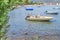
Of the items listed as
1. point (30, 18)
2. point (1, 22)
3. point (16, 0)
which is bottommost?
point (30, 18)

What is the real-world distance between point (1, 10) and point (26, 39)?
15109 millimetres

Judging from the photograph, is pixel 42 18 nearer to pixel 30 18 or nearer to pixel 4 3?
pixel 30 18

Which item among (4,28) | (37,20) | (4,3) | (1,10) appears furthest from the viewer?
(37,20)

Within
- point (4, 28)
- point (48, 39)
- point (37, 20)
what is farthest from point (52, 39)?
point (37, 20)

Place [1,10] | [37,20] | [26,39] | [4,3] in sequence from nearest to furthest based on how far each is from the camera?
[4,3], [1,10], [26,39], [37,20]

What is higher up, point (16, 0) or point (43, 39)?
point (16, 0)

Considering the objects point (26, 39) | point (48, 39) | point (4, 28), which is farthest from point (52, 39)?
point (4, 28)

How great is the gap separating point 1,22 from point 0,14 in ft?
0.60

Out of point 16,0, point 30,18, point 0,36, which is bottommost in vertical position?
point 30,18

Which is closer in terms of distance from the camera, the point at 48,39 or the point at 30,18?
the point at 48,39

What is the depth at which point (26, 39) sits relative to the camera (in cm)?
2033

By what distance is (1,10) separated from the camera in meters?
5.34

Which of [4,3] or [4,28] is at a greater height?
[4,3]

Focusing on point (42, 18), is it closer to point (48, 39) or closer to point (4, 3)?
point (48, 39)
